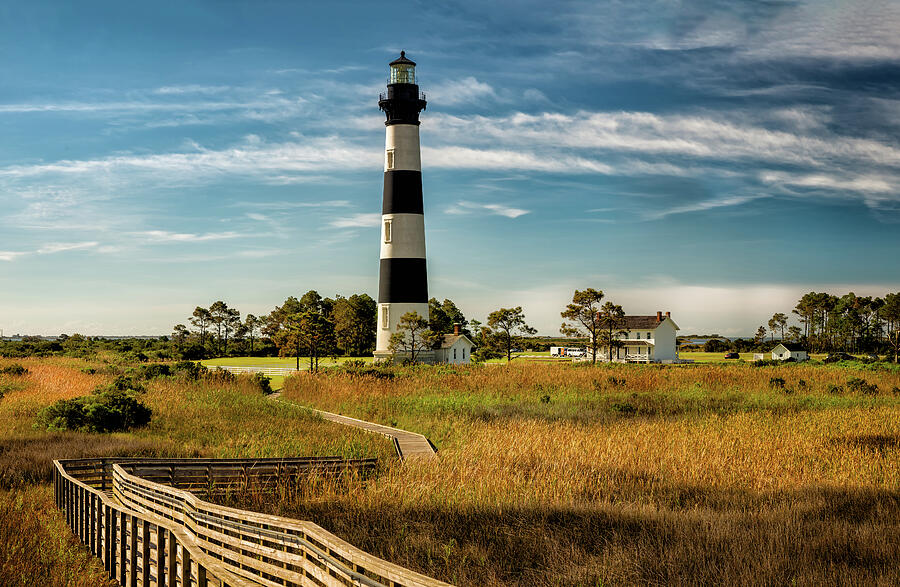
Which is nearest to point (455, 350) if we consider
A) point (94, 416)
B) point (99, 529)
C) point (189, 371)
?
point (189, 371)

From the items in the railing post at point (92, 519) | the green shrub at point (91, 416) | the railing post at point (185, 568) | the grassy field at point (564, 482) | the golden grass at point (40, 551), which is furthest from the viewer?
the green shrub at point (91, 416)

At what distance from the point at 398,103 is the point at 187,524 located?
36894 millimetres

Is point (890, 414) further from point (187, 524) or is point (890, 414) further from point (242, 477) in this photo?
point (187, 524)

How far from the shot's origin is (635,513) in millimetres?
10078

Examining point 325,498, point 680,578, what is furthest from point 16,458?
point 680,578

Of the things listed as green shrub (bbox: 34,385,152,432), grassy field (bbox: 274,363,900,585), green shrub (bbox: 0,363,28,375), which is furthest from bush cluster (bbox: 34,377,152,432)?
green shrub (bbox: 0,363,28,375)

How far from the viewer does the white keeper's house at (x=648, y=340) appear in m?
76.2

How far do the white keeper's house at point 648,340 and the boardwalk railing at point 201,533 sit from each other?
6694cm

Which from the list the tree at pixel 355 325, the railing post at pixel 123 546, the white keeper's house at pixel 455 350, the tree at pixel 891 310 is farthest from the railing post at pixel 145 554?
the tree at pixel 891 310

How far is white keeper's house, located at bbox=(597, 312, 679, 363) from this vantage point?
76.2 metres

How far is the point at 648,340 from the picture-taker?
7644cm

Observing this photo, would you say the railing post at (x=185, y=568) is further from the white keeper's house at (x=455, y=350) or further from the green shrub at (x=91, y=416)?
the white keeper's house at (x=455, y=350)

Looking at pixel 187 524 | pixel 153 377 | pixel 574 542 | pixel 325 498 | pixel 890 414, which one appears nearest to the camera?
pixel 187 524

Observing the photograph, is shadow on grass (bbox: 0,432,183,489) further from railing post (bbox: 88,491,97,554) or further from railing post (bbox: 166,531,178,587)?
railing post (bbox: 166,531,178,587)
